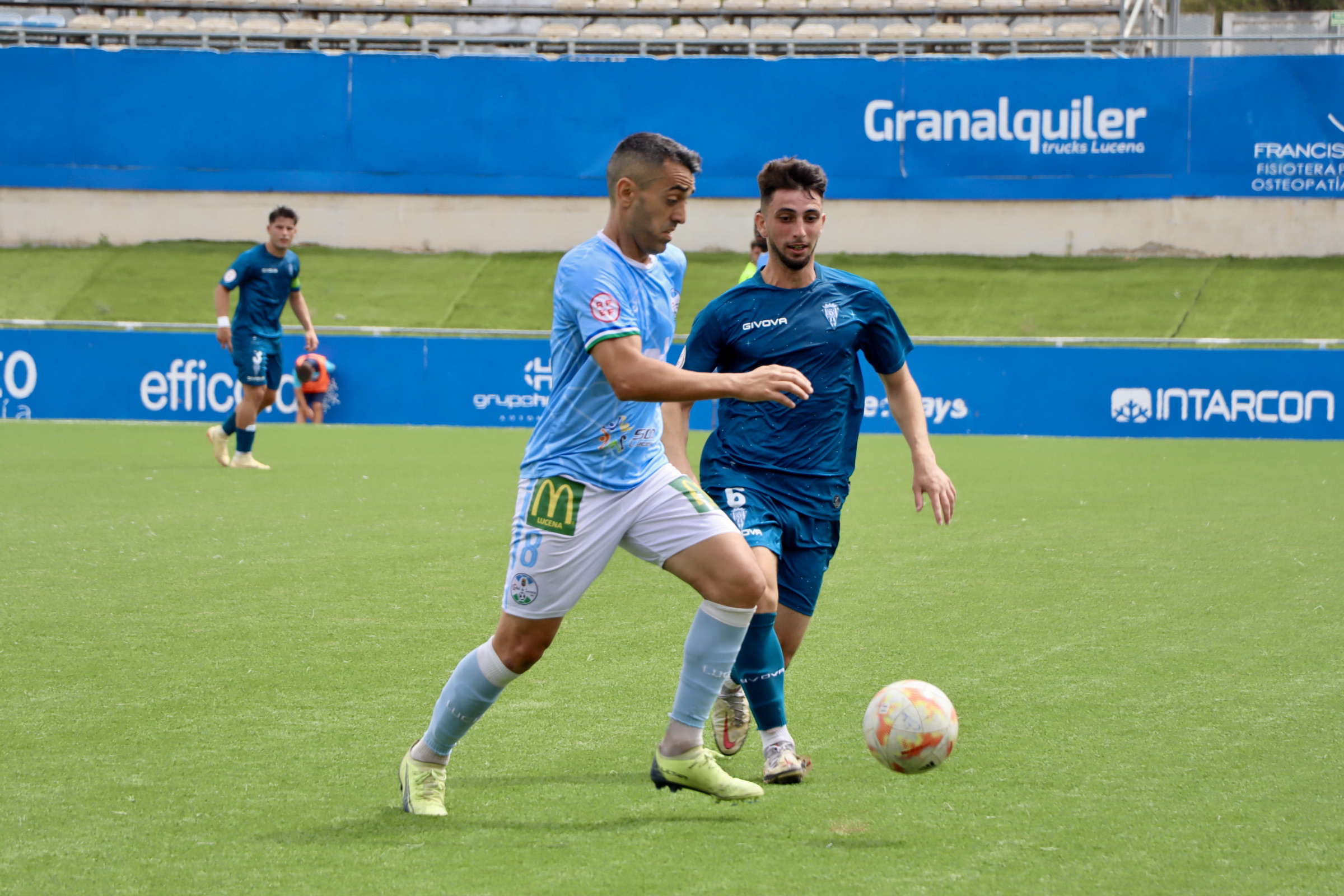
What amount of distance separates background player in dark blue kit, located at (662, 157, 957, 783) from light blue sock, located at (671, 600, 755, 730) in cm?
39

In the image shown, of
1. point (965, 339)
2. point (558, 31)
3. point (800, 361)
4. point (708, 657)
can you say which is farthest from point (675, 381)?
point (558, 31)

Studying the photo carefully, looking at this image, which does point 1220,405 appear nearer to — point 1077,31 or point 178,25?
point 1077,31

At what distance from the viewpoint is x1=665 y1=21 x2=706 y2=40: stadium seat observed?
30.7 m

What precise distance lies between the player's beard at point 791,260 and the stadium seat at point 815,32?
27.2 meters

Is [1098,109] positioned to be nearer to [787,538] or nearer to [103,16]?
[103,16]

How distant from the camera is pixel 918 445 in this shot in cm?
447

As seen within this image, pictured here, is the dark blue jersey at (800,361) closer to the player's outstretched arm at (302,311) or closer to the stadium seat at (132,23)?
the player's outstretched arm at (302,311)

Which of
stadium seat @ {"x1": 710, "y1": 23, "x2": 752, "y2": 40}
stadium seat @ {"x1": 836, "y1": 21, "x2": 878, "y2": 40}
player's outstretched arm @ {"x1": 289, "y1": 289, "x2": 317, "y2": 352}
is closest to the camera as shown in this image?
player's outstretched arm @ {"x1": 289, "y1": 289, "x2": 317, "y2": 352}

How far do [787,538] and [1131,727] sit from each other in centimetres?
137

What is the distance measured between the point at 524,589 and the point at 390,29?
98.4 feet

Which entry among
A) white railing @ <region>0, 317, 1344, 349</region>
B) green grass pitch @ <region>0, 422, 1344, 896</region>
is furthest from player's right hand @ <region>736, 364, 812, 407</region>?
white railing @ <region>0, 317, 1344, 349</region>

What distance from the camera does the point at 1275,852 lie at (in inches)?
132

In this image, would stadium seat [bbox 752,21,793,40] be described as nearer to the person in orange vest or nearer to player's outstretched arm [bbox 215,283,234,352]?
the person in orange vest

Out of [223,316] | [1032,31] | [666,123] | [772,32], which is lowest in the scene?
[223,316]
